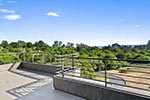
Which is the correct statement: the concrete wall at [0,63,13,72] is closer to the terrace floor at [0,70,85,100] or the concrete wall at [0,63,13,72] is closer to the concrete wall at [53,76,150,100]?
the terrace floor at [0,70,85,100]

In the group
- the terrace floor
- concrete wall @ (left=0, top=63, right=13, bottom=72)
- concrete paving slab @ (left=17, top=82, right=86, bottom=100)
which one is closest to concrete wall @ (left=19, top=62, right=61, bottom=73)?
concrete wall @ (left=0, top=63, right=13, bottom=72)

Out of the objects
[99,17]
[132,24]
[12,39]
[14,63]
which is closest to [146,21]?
[132,24]

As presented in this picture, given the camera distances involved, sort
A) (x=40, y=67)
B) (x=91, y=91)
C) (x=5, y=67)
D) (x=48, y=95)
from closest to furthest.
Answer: (x=91, y=91) → (x=48, y=95) → (x=40, y=67) → (x=5, y=67)

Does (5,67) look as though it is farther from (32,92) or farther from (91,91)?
(91,91)

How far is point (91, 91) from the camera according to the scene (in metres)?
4.62

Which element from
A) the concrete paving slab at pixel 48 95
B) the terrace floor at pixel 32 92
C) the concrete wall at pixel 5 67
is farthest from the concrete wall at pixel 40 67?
the concrete paving slab at pixel 48 95

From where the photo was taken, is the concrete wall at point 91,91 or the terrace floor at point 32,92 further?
the terrace floor at point 32,92

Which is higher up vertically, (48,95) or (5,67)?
(5,67)


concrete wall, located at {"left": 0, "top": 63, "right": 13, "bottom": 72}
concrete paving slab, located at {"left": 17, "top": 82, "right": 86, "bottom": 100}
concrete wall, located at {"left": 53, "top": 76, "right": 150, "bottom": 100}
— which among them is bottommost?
concrete paving slab, located at {"left": 17, "top": 82, "right": 86, "bottom": 100}

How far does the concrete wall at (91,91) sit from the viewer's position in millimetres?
3828

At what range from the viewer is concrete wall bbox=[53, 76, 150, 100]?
383 cm

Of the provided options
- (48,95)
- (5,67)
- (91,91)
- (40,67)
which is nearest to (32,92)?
(48,95)

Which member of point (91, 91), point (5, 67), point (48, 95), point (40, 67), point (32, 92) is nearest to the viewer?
point (91, 91)

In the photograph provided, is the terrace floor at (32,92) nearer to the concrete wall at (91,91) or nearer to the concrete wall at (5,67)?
the concrete wall at (91,91)
